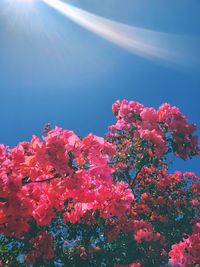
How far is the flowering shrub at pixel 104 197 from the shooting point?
5.21 meters

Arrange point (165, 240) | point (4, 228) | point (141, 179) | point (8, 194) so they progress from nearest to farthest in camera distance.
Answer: point (8, 194) < point (4, 228) < point (165, 240) < point (141, 179)

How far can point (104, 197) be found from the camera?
733cm

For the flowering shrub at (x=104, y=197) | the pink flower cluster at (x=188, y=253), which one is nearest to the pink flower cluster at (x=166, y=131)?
the flowering shrub at (x=104, y=197)

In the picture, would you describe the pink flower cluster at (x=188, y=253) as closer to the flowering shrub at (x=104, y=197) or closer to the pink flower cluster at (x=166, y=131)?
the flowering shrub at (x=104, y=197)

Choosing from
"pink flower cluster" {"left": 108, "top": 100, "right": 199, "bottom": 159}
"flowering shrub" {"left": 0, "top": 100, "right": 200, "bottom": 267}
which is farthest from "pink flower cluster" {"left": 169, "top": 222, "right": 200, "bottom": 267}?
"pink flower cluster" {"left": 108, "top": 100, "right": 199, "bottom": 159}

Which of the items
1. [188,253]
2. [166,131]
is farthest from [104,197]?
[166,131]

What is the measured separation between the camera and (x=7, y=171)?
5059 mm

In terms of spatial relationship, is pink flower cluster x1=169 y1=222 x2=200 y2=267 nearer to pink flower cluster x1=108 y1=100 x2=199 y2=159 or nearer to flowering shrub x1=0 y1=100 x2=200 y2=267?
flowering shrub x1=0 y1=100 x2=200 y2=267

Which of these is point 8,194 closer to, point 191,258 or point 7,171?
point 7,171

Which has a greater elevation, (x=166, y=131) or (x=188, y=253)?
(x=166, y=131)

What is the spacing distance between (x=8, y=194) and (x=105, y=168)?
1.80 metres

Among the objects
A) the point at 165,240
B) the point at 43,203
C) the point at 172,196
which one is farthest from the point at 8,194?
the point at 172,196

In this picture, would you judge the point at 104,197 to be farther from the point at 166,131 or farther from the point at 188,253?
the point at 166,131

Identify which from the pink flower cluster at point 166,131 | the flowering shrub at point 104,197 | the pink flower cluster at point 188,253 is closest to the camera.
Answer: the flowering shrub at point 104,197
